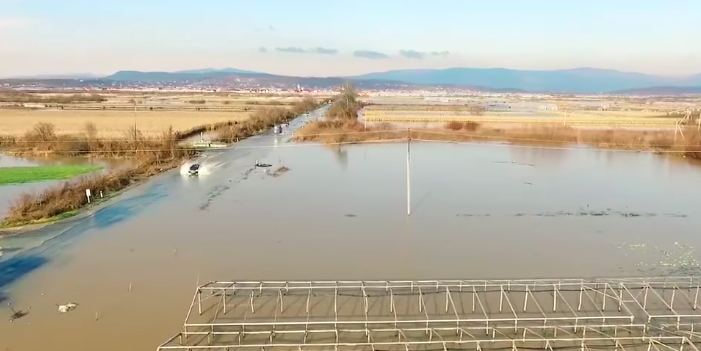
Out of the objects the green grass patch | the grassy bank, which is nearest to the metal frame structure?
the grassy bank

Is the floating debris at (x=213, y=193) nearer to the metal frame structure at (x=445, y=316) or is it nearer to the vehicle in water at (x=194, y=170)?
the vehicle in water at (x=194, y=170)

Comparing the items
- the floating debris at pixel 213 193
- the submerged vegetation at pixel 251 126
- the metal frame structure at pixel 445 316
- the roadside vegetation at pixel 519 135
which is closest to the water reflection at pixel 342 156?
the roadside vegetation at pixel 519 135

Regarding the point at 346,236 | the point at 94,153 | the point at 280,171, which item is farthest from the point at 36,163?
the point at 346,236

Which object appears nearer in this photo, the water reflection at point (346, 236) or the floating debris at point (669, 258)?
the water reflection at point (346, 236)

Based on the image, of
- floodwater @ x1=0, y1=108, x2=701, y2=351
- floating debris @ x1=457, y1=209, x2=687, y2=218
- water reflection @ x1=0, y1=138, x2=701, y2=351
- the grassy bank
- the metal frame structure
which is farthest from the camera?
floating debris @ x1=457, y1=209, x2=687, y2=218

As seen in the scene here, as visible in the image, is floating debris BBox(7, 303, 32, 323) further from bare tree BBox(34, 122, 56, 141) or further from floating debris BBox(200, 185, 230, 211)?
bare tree BBox(34, 122, 56, 141)
